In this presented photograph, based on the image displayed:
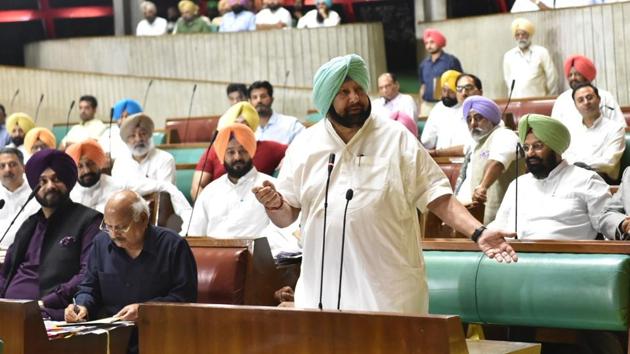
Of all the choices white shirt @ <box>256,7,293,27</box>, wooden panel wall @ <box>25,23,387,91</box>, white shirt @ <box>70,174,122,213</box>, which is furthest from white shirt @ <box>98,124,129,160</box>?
white shirt @ <box>256,7,293,27</box>

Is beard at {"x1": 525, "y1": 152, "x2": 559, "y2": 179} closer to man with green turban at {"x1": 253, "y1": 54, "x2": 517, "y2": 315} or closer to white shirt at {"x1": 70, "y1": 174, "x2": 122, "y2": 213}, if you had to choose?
man with green turban at {"x1": 253, "y1": 54, "x2": 517, "y2": 315}

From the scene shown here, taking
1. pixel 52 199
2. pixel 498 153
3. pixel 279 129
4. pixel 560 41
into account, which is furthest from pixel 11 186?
pixel 560 41

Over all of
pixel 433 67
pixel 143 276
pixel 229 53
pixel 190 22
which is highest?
pixel 190 22

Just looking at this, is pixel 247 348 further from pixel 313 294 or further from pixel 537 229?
pixel 537 229

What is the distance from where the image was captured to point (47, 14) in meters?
15.7

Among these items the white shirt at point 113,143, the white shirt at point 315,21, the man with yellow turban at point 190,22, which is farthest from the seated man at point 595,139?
the man with yellow turban at point 190,22

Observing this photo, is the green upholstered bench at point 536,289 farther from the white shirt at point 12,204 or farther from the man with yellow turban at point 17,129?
the man with yellow turban at point 17,129

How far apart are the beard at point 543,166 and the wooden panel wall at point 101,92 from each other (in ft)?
20.7

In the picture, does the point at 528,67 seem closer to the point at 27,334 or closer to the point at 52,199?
the point at 52,199

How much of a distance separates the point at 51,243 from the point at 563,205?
7.32 ft

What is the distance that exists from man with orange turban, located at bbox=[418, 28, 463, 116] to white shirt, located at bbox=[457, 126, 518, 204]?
3512 millimetres

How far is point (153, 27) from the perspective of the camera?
13.6 metres

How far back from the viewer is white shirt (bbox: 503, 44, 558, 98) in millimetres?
10016

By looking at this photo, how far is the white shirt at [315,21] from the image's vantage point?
12359mm
